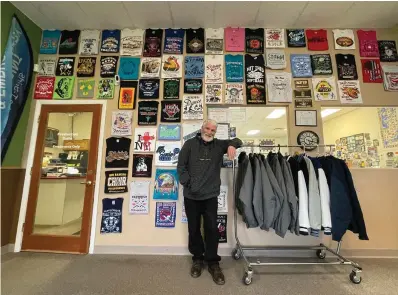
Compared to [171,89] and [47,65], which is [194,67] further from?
[47,65]

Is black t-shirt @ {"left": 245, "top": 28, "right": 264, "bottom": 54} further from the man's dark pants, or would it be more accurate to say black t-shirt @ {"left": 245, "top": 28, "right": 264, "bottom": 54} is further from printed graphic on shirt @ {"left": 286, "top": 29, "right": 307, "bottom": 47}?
the man's dark pants

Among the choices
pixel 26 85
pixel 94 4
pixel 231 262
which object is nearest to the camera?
pixel 231 262

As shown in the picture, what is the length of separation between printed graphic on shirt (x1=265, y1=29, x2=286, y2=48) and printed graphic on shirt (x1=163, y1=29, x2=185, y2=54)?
116cm

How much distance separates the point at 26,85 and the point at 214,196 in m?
2.80

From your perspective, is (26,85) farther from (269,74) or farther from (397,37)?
(397,37)

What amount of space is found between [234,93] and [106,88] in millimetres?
1708

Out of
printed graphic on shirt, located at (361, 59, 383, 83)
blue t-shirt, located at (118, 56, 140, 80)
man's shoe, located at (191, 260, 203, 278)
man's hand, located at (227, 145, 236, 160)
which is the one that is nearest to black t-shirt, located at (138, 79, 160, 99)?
blue t-shirt, located at (118, 56, 140, 80)

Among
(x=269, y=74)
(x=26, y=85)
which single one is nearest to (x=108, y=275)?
(x=26, y=85)

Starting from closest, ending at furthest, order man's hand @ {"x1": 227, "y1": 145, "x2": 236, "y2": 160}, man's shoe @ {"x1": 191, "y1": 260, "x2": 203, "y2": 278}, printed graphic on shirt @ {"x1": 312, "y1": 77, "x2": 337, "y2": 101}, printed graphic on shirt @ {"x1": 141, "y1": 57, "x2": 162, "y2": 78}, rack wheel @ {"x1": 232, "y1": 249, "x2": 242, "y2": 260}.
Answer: man's shoe @ {"x1": 191, "y1": 260, "x2": 203, "y2": 278}, man's hand @ {"x1": 227, "y1": 145, "x2": 236, "y2": 160}, rack wheel @ {"x1": 232, "y1": 249, "x2": 242, "y2": 260}, printed graphic on shirt @ {"x1": 312, "y1": 77, "x2": 337, "y2": 101}, printed graphic on shirt @ {"x1": 141, "y1": 57, "x2": 162, "y2": 78}

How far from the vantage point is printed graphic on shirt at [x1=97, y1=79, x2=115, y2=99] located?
2.85 m

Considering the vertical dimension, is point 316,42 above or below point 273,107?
above

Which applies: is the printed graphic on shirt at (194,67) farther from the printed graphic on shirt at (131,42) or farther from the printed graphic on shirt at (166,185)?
the printed graphic on shirt at (166,185)

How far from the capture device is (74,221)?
2.66 m

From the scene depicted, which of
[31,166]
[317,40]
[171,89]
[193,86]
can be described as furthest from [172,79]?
[31,166]
